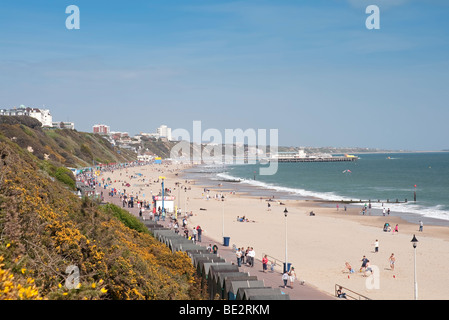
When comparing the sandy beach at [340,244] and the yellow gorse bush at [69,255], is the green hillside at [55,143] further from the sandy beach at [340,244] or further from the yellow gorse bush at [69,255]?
the yellow gorse bush at [69,255]

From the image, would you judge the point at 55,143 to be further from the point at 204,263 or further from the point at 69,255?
the point at 69,255

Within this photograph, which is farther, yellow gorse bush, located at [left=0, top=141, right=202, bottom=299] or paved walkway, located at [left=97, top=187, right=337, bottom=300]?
paved walkway, located at [left=97, top=187, right=337, bottom=300]

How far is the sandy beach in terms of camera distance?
20.0 m

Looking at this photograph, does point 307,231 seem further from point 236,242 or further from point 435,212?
point 435,212

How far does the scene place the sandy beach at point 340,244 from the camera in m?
20.0

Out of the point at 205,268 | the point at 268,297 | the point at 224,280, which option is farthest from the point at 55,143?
the point at 268,297

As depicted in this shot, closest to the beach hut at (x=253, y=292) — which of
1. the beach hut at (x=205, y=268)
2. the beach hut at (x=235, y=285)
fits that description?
the beach hut at (x=235, y=285)

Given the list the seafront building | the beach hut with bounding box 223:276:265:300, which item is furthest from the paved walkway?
the seafront building

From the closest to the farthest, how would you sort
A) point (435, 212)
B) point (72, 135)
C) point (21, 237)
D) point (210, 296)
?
point (21, 237) < point (210, 296) < point (435, 212) < point (72, 135)

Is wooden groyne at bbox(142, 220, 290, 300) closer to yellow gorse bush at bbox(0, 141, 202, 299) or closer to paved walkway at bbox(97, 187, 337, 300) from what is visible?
yellow gorse bush at bbox(0, 141, 202, 299)

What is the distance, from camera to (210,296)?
1468cm

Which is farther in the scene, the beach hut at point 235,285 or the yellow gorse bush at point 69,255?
the beach hut at point 235,285

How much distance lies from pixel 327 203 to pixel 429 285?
3556 centimetres
